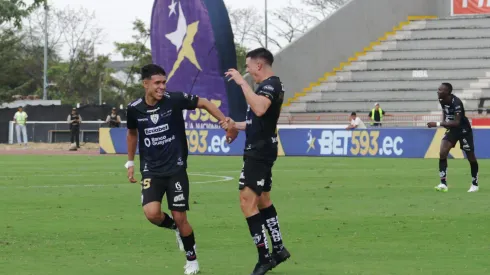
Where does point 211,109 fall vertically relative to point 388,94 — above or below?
below

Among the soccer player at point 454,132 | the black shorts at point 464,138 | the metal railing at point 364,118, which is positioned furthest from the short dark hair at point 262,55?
the metal railing at point 364,118

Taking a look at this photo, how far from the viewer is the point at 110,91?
11038 centimetres

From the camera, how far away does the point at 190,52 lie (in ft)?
155

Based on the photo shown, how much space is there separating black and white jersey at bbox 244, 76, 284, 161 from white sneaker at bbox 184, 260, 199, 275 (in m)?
1.18

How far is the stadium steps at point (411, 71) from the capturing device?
5375cm

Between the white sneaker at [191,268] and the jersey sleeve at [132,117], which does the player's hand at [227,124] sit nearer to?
the jersey sleeve at [132,117]

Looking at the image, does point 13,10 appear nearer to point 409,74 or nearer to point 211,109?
point 409,74

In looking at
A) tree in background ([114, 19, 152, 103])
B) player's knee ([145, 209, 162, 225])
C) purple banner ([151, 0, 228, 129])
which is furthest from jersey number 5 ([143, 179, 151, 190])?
tree in background ([114, 19, 152, 103])

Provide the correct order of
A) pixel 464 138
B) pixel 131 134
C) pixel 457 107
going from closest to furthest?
pixel 131 134
pixel 457 107
pixel 464 138

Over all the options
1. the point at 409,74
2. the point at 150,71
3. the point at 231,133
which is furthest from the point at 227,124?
the point at 409,74

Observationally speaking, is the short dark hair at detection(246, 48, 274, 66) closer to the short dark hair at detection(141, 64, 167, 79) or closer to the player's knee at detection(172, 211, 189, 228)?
the short dark hair at detection(141, 64, 167, 79)

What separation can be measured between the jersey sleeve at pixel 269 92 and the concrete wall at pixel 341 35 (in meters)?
47.3

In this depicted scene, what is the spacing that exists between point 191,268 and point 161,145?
129cm

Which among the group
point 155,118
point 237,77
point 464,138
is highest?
point 237,77
